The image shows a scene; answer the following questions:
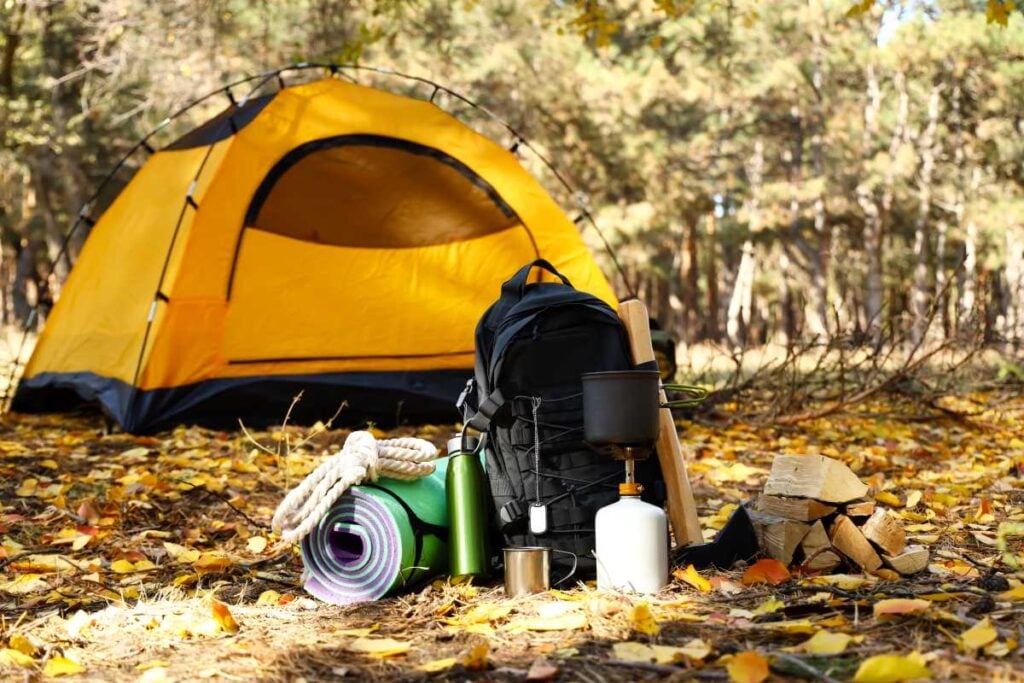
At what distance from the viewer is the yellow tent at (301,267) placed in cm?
582

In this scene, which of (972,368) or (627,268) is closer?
(972,368)

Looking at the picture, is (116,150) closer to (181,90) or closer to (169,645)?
(181,90)

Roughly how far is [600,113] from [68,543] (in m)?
18.6

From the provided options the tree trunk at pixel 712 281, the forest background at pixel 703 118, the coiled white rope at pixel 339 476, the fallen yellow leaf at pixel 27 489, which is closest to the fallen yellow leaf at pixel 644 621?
the coiled white rope at pixel 339 476

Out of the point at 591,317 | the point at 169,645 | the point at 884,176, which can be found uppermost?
the point at 884,176

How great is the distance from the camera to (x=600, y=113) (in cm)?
2111

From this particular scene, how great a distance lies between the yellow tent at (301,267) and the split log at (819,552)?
3.49 metres

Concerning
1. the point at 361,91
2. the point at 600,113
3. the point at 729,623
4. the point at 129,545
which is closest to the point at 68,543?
the point at 129,545

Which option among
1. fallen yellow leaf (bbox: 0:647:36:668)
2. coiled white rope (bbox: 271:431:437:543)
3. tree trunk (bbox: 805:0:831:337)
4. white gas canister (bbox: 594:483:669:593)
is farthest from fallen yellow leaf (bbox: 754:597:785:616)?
tree trunk (bbox: 805:0:831:337)

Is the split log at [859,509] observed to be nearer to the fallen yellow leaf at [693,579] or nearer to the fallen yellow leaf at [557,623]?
the fallen yellow leaf at [693,579]

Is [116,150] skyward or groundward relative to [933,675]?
skyward

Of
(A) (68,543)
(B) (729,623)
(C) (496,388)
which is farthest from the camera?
(A) (68,543)

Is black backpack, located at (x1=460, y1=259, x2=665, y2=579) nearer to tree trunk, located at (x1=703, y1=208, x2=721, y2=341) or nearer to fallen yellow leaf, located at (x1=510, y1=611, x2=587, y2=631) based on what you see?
fallen yellow leaf, located at (x1=510, y1=611, x2=587, y2=631)

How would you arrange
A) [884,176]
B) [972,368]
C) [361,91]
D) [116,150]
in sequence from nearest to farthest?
[361,91]
[972,368]
[116,150]
[884,176]
